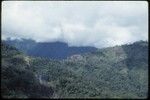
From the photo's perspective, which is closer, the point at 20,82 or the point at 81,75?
the point at 20,82

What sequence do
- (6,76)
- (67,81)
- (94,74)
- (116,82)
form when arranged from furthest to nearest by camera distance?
(94,74) < (116,82) < (67,81) < (6,76)

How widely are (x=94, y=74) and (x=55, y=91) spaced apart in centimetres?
6402

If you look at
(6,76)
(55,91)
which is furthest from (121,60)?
(6,76)

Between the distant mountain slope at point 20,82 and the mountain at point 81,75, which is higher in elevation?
the distant mountain slope at point 20,82

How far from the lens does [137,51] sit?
187750 millimetres

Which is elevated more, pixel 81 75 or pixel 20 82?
pixel 20 82

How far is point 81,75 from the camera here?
141 m

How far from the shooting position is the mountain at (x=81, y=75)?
7188cm

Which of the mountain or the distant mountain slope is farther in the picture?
the mountain

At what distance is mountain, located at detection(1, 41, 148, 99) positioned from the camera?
71875mm

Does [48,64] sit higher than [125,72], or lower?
higher

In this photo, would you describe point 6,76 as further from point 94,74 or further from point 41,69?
point 94,74

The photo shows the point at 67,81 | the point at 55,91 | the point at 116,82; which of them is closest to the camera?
the point at 55,91

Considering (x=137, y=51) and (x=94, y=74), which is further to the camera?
(x=137, y=51)
